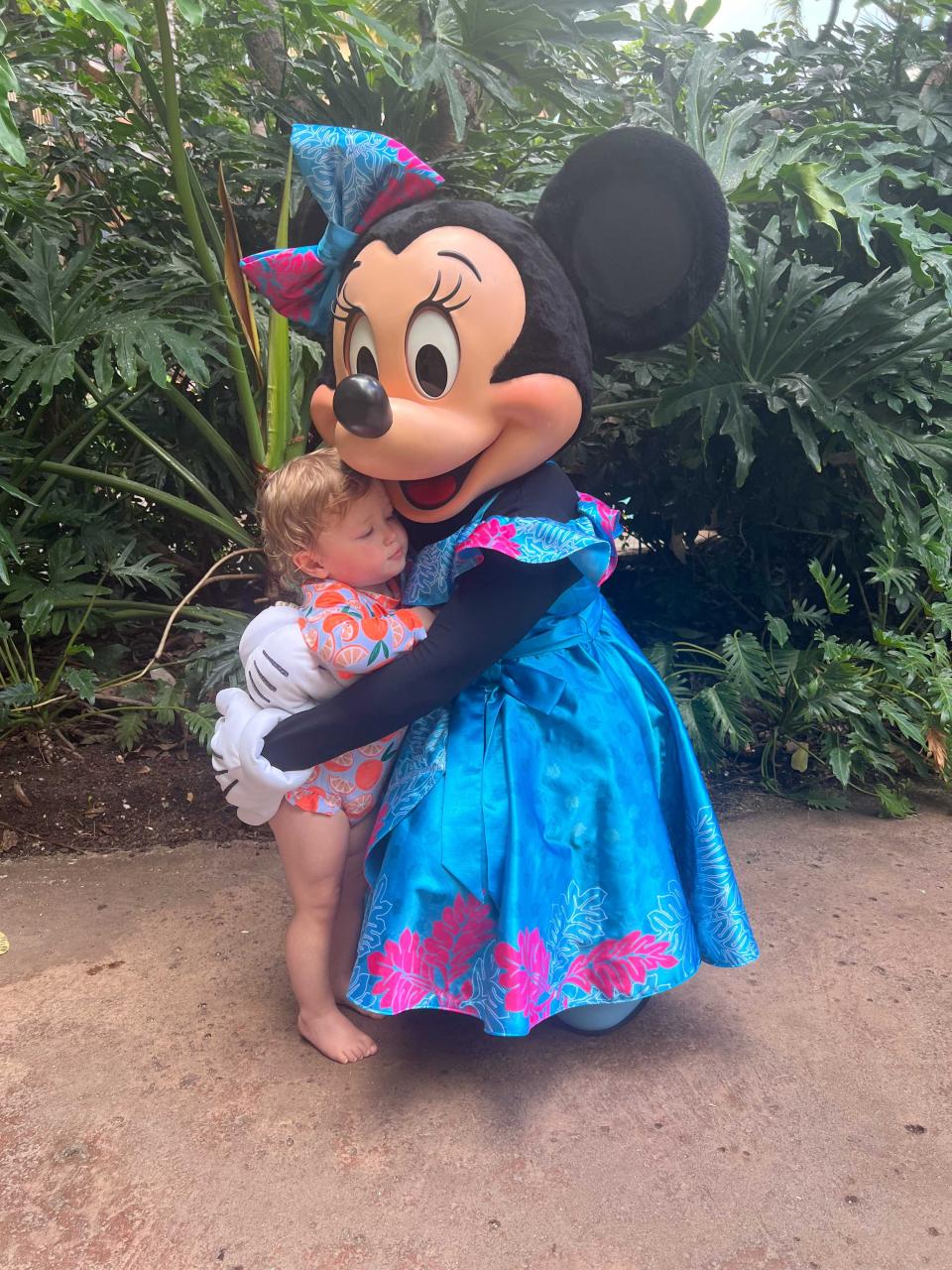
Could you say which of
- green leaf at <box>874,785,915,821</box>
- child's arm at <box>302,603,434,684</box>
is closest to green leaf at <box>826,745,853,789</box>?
green leaf at <box>874,785,915,821</box>

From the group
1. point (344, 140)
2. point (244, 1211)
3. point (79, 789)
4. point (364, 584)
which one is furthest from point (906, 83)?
point (244, 1211)

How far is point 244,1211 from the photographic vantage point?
1223 mm

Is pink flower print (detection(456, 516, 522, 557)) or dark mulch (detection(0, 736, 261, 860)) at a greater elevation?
pink flower print (detection(456, 516, 522, 557))

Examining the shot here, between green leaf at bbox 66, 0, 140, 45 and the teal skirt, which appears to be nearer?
the teal skirt

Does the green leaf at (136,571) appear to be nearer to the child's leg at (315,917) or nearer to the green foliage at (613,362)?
the green foliage at (613,362)

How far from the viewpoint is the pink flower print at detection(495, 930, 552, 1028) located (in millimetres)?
1335

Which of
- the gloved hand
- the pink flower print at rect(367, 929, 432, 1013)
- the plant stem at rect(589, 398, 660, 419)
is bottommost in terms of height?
the pink flower print at rect(367, 929, 432, 1013)

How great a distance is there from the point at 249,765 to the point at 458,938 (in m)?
0.41

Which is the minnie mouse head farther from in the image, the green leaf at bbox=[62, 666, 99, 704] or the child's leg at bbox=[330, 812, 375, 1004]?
the green leaf at bbox=[62, 666, 99, 704]

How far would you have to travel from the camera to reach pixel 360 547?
4.64ft

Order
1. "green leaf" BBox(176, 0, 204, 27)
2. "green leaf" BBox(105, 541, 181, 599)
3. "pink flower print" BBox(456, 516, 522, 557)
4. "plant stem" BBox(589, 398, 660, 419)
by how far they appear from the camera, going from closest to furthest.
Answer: "pink flower print" BBox(456, 516, 522, 557)
"green leaf" BBox(176, 0, 204, 27)
"plant stem" BBox(589, 398, 660, 419)
"green leaf" BBox(105, 541, 181, 599)

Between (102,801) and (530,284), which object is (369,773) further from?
(102,801)

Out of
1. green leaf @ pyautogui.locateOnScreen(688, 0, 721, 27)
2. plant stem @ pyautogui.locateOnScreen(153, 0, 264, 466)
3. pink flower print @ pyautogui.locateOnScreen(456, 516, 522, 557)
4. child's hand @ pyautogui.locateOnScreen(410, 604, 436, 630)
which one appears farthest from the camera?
green leaf @ pyautogui.locateOnScreen(688, 0, 721, 27)

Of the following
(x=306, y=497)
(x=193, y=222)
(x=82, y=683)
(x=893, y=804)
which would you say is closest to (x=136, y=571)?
(x=82, y=683)
